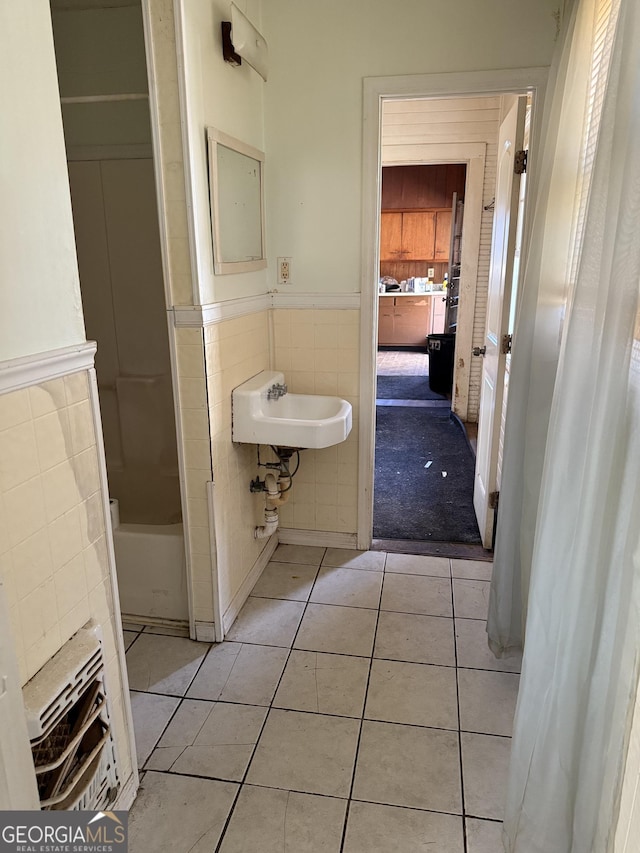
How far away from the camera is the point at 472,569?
286 centimetres

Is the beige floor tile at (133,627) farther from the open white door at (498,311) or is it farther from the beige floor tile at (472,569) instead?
the open white door at (498,311)

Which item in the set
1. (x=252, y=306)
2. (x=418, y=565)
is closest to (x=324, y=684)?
(x=418, y=565)

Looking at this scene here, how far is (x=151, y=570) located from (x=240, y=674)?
57 cm

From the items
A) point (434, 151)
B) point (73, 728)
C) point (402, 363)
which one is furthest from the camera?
point (402, 363)

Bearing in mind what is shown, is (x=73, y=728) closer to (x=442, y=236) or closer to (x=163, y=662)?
(x=163, y=662)

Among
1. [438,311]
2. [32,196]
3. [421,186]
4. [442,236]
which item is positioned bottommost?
[438,311]

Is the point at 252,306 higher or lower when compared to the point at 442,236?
lower

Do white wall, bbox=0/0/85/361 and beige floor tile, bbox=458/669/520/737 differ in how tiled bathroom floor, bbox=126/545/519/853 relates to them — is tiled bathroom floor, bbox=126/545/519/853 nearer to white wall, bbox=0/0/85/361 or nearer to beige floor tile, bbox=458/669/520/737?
beige floor tile, bbox=458/669/520/737

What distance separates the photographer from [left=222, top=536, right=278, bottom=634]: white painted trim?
7.89 ft

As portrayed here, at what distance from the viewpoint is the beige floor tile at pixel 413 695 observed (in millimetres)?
1955

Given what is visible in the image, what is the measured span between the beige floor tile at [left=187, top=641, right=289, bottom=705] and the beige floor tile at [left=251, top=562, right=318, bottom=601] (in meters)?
0.37

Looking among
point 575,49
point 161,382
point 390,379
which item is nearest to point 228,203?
point 161,382

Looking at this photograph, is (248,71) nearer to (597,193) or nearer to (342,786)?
(597,193)

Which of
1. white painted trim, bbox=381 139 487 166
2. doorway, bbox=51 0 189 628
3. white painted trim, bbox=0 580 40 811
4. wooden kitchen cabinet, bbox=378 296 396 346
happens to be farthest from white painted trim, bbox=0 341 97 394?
wooden kitchen cabinet, bbox=378 296 396 346
